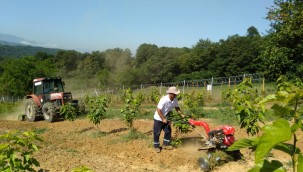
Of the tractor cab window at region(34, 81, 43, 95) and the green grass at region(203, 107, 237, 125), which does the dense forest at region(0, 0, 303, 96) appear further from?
the tractor cab window at region(34, 81, 43, 95)

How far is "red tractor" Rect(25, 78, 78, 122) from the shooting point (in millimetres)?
15102

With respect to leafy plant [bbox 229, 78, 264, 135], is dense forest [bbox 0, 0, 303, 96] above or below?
above

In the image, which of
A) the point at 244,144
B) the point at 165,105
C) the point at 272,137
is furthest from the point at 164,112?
the point at 272,137

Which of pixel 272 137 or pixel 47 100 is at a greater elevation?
pixel 272 137

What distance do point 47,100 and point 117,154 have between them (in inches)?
331

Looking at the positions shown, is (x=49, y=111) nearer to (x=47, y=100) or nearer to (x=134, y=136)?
(x=47, y=100)

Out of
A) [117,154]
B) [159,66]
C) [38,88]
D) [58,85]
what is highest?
[159,66]

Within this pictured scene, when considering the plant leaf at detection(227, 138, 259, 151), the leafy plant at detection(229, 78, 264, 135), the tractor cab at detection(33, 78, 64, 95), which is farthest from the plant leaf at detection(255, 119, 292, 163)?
the tractor cab at detection(33, 78, 64, 95)

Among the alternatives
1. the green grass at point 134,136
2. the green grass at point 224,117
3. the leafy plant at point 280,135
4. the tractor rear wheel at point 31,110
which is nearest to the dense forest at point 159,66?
the green grass at point 224,117

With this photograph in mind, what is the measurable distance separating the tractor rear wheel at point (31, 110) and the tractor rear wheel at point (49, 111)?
700mm

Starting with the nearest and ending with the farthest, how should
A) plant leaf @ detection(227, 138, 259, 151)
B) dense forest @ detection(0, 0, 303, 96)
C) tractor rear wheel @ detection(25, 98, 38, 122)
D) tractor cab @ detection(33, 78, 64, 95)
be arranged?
plant leaf @ detection(227, 138, 259, 151) → tractor cab @ detection(33, 78, 64, 95) → tractor rear wheel @ detection(25, 98, 38, 122) → dense forest @ detection(0, 0, 303, 96)

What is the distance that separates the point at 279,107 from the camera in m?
1.12

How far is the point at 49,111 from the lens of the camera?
588 inches

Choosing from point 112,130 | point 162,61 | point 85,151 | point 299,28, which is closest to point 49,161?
point 85,151
